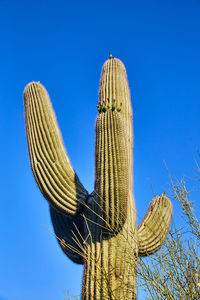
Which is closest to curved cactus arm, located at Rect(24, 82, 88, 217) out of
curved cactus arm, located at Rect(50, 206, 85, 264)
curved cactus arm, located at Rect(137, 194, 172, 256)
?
curved cactus arm, located at Rect(50, 206, 85, 264)

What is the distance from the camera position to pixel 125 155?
4652 millimetres

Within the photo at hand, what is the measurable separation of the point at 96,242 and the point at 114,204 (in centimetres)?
54

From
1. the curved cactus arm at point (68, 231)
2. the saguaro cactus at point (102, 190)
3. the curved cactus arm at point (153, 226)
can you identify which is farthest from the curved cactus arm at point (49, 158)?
the curved cactus arm at point (153, 226)

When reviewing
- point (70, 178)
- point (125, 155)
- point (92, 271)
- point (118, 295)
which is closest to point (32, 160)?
point (70, 178)

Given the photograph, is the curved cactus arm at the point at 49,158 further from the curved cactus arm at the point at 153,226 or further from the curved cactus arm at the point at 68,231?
the curved cactus arm at the point at 153,226

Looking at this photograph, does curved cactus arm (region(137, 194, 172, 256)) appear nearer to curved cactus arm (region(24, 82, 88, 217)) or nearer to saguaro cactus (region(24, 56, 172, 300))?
saguaro cactus (region(24, 56, 172, 300))

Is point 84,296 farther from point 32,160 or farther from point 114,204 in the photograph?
point 32,160

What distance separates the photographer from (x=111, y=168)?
4504 mm

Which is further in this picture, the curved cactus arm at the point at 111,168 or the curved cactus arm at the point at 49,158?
the curved cactus arm at the point at 49,158

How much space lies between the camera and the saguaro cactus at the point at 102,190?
14.0 ft

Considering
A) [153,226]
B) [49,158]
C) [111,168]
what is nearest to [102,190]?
[111,168]

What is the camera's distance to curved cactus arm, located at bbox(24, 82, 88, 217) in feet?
16.0

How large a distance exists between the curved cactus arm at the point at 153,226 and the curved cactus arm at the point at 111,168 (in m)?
0.57

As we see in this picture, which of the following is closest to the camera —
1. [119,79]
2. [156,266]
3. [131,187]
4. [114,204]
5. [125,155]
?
[156,266]
